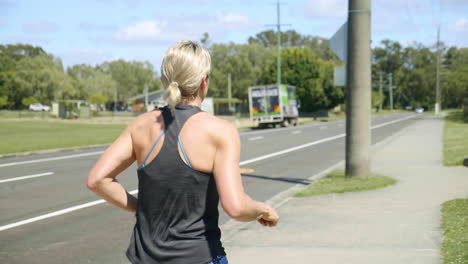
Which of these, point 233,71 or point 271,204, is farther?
point 233,71

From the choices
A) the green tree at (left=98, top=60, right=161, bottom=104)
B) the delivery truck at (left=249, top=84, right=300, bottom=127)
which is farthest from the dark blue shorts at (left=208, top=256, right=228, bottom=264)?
the green tree at (left=98, top=60, right=161, bottom=104)

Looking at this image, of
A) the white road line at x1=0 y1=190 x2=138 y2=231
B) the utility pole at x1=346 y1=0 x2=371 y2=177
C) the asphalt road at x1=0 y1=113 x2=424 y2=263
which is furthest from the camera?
the utility pole at x1=346 y1=0 x2=371 y2=177

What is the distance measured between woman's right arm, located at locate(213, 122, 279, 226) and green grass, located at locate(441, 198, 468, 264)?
Result: 3.51 meters

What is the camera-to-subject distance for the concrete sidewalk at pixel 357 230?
5.23 meters

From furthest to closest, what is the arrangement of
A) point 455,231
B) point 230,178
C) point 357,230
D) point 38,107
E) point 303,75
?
point 38,107 < point 303,75 < point 357,230 < point 455,231 < point 230,178

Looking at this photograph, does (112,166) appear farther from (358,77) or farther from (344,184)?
(358,77)

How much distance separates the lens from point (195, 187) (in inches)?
80.1

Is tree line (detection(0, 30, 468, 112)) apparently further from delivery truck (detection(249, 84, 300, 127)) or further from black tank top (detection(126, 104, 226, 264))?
black tank top (detection(126, 104, 226, 264))

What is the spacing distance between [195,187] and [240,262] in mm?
3284

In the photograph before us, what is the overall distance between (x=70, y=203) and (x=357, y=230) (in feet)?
16.0

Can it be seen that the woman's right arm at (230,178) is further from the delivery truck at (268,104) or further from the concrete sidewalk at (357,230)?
the delivery truck at (268,104)

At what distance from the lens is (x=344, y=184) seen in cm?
959

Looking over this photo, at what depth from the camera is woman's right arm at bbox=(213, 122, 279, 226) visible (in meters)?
1.96

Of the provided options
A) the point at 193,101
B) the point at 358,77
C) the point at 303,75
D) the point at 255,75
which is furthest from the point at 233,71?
the point at 193,101
